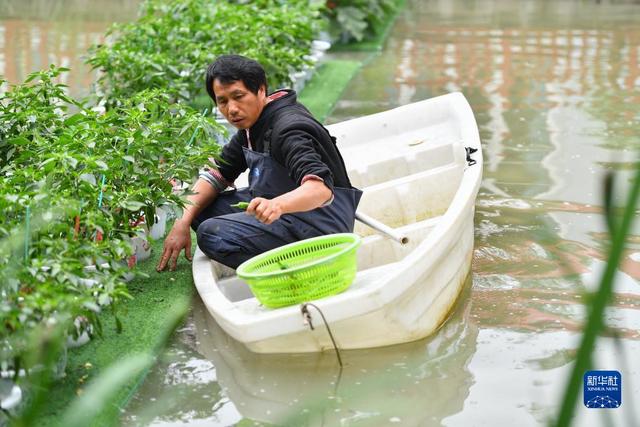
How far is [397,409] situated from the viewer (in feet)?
10.6

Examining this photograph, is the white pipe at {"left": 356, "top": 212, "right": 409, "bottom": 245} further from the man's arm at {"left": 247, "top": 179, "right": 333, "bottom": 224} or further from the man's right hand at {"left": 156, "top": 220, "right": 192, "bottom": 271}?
the man's right hand at {"left": 156, "top": 220, "right": 192, "bottom": 271}

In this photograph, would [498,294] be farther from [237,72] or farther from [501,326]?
[237,72]

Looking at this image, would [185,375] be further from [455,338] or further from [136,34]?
[136,34]

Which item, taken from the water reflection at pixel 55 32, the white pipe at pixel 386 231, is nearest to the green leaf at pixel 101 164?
the white pipe at pixel 386 231

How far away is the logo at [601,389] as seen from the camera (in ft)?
10.3

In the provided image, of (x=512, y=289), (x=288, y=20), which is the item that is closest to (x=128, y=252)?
(x=512, y=289)

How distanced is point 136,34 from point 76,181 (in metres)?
3.90

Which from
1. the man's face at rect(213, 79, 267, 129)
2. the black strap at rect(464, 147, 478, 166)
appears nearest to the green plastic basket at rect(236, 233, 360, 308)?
the man's face at rect(213, 79, 267, 129)

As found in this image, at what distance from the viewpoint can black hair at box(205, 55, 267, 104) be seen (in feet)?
13.0

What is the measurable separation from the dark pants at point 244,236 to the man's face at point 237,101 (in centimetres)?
43

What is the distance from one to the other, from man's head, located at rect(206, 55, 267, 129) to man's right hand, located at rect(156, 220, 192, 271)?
58cm

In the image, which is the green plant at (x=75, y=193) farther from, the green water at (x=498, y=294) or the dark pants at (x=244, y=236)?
the green water at (x=498, y=294)

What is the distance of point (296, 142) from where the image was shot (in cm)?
385

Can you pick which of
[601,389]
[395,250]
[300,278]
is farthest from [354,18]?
[601,389]
